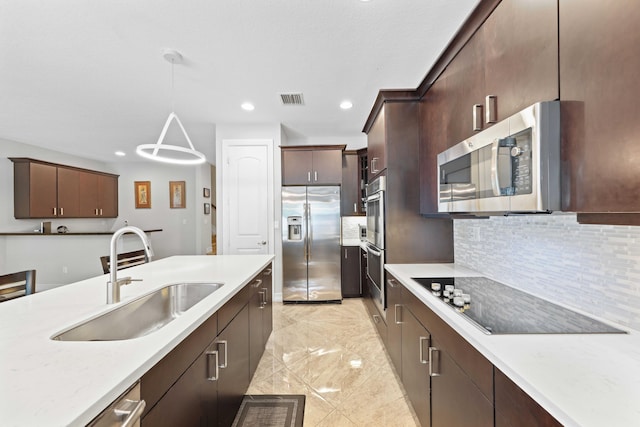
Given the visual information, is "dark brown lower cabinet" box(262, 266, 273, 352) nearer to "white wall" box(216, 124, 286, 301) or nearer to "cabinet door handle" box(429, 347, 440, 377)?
"white wall" box(216, 124, 286, 301)

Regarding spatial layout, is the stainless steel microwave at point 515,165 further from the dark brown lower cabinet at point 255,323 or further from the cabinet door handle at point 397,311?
the dark brown lower cabinet at point 255,323

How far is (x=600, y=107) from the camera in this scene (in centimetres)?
80

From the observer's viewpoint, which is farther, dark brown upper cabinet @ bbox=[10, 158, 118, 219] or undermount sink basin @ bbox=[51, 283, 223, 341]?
dark brown upper cabinet @ bbox=[10, 158, 118, 219]

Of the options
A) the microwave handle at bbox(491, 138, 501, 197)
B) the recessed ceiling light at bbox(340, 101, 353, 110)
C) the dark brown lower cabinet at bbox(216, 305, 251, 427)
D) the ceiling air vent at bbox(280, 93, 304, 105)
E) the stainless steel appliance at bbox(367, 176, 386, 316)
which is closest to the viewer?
the microwave handle at bbox(491, 138, 501, 197)

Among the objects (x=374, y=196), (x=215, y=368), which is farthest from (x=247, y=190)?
(x=215, y=368)

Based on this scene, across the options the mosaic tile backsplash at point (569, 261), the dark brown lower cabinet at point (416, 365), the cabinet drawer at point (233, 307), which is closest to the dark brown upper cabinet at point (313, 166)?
the cabinet drawer at point (233, 307)

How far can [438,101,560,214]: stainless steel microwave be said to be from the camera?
941mm

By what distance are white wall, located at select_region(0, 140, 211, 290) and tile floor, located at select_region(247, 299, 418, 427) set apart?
404 cm

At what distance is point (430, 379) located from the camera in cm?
139

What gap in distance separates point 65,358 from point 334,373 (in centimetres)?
191

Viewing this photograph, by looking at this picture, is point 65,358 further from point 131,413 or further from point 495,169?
point 495,169

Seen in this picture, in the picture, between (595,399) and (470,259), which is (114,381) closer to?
(595,399)

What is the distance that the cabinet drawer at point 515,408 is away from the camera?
2.22 feet

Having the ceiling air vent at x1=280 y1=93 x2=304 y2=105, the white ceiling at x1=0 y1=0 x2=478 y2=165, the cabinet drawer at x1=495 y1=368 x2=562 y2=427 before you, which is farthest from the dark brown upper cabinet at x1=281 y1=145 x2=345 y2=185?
the cabinet drawer at x1=495 y1=368 x2=562 y2=427
